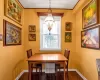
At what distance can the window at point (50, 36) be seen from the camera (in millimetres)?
4949

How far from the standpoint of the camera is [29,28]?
16.0 ft

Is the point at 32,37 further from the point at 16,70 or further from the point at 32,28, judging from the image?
the point at 16,70

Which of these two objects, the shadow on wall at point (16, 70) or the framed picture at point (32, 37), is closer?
the shadow on wall at point (16, 70)

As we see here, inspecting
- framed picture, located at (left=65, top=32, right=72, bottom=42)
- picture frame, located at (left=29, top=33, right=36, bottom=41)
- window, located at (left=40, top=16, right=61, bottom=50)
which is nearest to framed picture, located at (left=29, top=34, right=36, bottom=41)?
picture frame, located at (left=29, top=33, right=36, bottom=41)

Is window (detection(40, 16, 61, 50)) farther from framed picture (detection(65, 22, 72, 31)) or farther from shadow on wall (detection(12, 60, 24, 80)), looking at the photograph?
shadow on wall (detection(12, 60, 24, 80))

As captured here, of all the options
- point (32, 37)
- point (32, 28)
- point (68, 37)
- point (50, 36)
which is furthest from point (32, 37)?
point (68, 37)

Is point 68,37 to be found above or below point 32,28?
below

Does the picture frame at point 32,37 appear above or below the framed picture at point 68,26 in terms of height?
below

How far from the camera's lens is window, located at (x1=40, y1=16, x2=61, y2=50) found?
495 centimetres

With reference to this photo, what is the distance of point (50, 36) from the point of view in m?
5.01

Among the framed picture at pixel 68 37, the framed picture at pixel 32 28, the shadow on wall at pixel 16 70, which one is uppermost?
the framed picture at pixel 32 28

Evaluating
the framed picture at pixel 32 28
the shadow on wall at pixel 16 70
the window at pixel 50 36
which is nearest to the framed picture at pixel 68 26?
the window at pixel 50 36

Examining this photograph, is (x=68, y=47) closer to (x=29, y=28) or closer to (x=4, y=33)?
(x=29, y=28)

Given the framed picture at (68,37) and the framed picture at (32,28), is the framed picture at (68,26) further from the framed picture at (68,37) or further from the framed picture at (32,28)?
the framed picture at (32,28)
